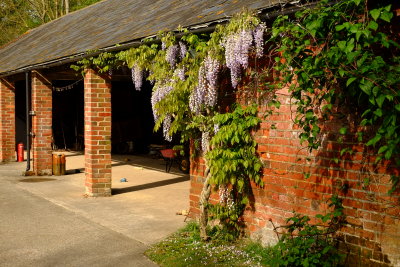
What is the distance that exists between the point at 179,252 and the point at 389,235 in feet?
8.08

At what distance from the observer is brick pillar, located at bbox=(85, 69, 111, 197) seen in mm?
9750

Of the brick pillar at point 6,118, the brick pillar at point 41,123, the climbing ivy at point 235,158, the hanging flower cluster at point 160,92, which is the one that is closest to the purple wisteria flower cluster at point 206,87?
the climbing ivy at point 235,158

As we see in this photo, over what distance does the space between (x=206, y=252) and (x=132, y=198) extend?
4129 mm

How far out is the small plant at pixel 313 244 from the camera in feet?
16.2

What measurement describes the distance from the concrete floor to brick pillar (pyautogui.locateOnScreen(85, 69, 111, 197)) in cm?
34

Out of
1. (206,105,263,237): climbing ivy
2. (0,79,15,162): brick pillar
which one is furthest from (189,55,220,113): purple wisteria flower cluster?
(0,79,15,162): brick pillar

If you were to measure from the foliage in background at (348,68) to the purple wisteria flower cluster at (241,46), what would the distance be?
35 centimetres

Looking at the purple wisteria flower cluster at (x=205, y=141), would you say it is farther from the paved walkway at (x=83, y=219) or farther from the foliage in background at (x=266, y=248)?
the paved walkway at (x=83, y=219)

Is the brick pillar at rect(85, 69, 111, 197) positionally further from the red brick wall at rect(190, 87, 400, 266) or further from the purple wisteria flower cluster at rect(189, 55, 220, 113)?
the red brick wall at rect(190, 87, 400, 266)

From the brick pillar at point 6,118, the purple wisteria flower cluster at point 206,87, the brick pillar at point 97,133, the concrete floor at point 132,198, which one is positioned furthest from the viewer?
the brick pillar at point 6,118

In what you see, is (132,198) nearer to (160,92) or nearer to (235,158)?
(160,92)

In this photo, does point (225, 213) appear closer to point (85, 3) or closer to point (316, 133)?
point (316, 133)

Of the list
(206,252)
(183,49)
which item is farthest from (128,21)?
(206,252)

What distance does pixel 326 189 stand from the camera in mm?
5184
